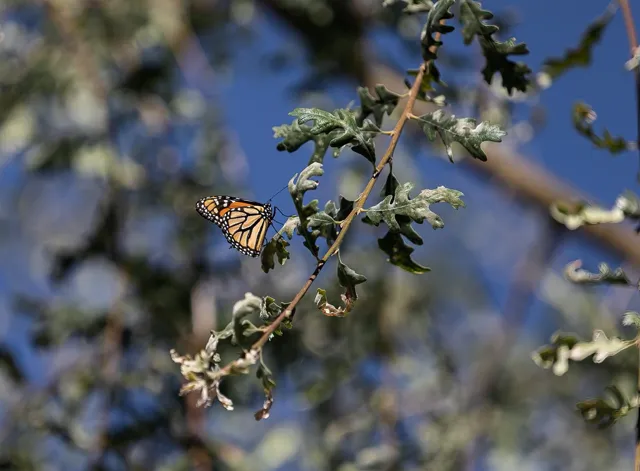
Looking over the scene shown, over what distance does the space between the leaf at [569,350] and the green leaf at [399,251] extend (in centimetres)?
21

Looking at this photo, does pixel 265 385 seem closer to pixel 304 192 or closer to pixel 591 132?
pixel 304 192

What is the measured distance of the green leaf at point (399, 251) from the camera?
0.98 meters

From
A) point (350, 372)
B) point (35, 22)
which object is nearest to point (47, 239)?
point (35, 22)

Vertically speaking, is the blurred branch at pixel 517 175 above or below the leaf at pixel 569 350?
below

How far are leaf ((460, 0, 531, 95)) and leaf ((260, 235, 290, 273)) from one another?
35 centimetres

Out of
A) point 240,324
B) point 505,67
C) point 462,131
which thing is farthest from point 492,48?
point 240,324

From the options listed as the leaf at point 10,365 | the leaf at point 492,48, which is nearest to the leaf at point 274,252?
the leaf at point 492,48

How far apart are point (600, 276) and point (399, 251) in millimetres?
271

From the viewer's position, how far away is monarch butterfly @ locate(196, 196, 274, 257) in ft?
4.25

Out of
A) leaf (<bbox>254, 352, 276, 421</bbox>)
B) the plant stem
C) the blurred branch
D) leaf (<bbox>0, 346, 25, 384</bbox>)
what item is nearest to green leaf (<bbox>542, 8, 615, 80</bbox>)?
the plant stem

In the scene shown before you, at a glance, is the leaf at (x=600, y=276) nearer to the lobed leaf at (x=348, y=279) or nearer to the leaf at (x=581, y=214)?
the leaf at (x=581, y=214)

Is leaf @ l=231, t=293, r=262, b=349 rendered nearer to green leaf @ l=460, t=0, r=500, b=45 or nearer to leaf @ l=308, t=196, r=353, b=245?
leaf @ l=308, t=196, r=353, b=245

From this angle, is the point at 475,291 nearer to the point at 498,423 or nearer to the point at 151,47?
the point at 498,423

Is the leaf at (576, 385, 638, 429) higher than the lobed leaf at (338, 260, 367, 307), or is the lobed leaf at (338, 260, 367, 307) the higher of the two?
the lobed leaf at (338, 260, 367, 307)
